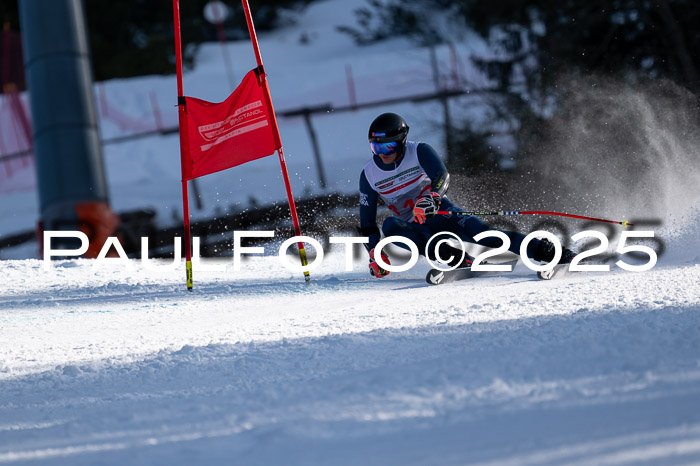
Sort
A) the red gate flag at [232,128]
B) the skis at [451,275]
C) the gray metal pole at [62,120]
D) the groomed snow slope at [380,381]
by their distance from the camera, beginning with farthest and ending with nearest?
1. the gray metal pole at [62,120]
2. the red gate flag at [232,128]
3. the skis at [451,275]
4. the groomed snow slope at [380,381]

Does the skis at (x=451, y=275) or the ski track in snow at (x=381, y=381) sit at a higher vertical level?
the skis at (x=451, y=275)

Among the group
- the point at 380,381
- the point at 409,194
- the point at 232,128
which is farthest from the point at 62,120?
the point at 380,381

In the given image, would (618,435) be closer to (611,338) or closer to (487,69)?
(611,338)

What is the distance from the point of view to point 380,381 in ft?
9.92

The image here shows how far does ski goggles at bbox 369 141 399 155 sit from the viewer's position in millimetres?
6297

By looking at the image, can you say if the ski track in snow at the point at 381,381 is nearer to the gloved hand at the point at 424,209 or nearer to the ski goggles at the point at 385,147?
the gloved hand at the point at 424,209

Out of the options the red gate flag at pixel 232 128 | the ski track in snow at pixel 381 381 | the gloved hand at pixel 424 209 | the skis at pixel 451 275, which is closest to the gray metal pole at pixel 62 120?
the red gate flag at pixel 232 128

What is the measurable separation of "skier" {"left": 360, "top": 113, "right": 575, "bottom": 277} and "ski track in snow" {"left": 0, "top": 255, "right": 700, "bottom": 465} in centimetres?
112

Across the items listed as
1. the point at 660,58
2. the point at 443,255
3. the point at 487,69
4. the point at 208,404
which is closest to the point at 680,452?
the point at 208,404

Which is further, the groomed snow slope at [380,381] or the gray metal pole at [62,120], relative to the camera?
the gray metal pole at [62,120]

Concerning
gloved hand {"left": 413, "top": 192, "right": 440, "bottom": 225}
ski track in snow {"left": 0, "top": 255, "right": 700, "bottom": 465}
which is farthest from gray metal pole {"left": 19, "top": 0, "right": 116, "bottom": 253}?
gloved hand {"left": 413, "top": 192, "right": 440, "bottom": 225}

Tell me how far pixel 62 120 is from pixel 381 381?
30.3 ft

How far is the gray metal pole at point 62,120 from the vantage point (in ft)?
35.5

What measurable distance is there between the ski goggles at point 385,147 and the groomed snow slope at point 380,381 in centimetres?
145
